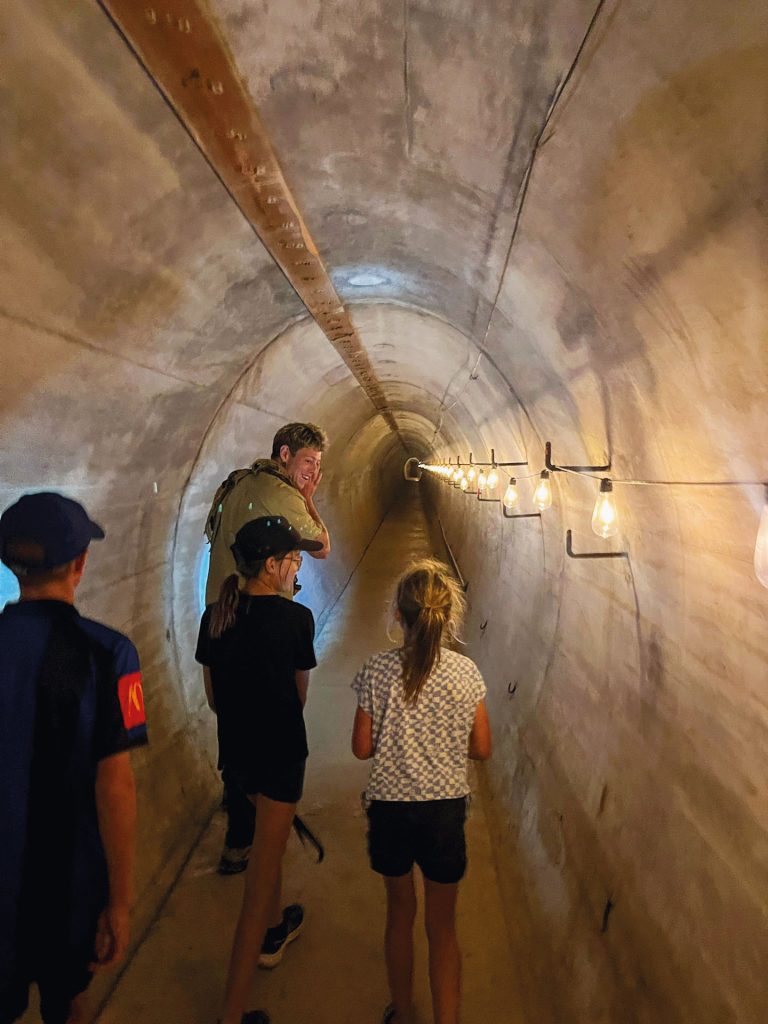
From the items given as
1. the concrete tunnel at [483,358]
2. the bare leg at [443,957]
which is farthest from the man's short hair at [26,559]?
the bare leg at [443,957]

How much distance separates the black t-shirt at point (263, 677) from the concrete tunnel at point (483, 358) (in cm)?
108

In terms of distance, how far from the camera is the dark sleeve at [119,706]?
206cm

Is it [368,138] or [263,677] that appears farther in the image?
[263,677]

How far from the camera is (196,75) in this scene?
210cm

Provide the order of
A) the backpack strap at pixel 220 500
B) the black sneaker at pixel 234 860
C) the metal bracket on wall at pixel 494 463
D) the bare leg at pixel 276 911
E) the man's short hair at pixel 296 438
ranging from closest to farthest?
the bare leg at pixel 276 911
the backpack strap at pixel 220 500
the man's short hair at pixel 296 438
the black sneaker at pixel 234 860
the metal bracket on wall at pixel 494 463

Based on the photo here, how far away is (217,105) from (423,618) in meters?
2.22

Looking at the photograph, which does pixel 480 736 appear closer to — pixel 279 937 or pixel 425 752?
pixel 425 752

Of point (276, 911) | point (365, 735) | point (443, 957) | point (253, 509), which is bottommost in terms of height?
point (276, 911)

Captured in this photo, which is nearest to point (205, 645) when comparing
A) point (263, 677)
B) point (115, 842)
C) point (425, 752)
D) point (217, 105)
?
point (263, 677)

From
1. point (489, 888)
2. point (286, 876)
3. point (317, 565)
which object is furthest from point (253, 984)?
point (317, 565)

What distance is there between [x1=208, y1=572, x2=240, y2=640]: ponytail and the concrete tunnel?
957 mm

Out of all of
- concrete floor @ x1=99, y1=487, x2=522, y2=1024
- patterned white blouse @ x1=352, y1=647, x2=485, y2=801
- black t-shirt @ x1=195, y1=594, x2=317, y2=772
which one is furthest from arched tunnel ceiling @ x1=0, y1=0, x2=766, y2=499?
concrete floor @ x1=99, y1=487, x2=522, y2=1024

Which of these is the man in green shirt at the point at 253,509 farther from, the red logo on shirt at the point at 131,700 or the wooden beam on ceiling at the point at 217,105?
the red logo on shirt at the point at 131,700

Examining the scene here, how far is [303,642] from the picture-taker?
306 cm
